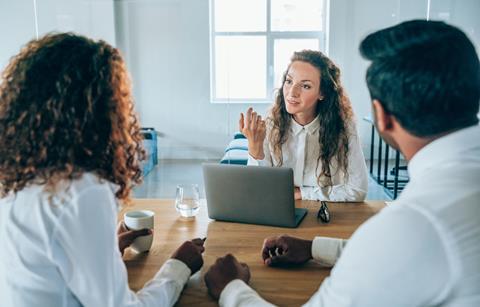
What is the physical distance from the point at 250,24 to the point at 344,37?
0.86 m

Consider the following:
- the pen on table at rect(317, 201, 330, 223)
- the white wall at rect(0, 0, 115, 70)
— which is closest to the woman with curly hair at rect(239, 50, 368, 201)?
the pen on table at rect(317, 201, 330, 223)

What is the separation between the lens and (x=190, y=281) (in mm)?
1110

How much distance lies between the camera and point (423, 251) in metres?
0.67

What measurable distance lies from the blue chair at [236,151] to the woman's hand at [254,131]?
994mm

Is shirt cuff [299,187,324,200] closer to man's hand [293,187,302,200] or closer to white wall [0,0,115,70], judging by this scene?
man's hand [293,187,302,200]

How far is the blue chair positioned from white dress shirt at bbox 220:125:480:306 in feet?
7.55

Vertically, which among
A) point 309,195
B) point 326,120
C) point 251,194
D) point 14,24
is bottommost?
point 309,195

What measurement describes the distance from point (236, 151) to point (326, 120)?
128 centimetres

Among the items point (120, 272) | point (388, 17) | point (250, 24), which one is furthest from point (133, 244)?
point (388, 17)

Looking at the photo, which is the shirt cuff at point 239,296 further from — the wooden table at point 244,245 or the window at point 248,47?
the window at point 248,47

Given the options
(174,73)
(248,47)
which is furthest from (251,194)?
(248,47)

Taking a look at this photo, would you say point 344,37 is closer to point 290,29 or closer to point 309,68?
point 290,29

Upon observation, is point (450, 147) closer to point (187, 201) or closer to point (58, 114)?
point (58, 114)

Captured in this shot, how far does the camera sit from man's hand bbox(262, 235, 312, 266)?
3.91 feet
